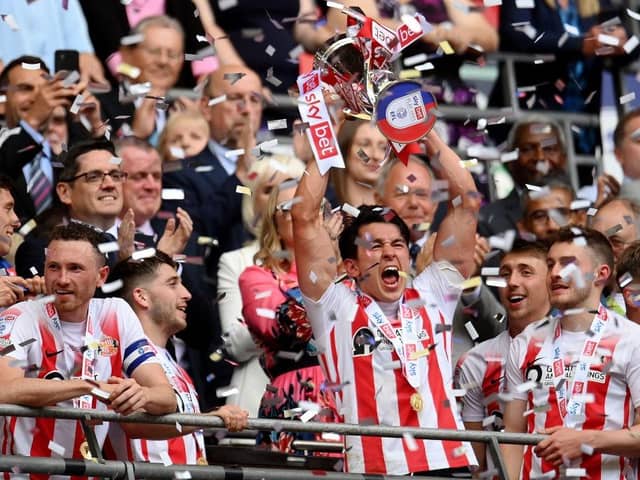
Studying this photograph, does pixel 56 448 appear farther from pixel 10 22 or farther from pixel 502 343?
pixel 10 22

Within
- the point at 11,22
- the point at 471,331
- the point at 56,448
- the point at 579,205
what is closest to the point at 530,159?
the point at 579,205

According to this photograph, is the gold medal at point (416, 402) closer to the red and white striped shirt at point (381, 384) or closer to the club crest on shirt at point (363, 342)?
Answer: the red and white striped shirt at point (381, 384)

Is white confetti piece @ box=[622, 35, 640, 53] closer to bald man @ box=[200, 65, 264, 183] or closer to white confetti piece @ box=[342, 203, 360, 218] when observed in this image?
bald man @ box=[200, 65, 264, 183]

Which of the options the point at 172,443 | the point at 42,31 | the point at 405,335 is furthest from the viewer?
the point at 42,31

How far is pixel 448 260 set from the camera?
29.1ft

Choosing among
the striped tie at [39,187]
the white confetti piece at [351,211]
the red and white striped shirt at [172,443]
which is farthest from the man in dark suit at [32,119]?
the red and white striped shirt at [172,443]

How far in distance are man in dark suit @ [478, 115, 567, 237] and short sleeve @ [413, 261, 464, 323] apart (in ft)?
6.23

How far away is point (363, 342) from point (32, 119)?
2.82m

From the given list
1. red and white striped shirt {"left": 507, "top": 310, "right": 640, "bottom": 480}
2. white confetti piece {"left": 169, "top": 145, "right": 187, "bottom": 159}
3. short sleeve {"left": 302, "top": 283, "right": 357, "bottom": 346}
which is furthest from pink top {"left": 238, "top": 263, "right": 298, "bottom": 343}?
white confetti piece {"left": 169, "top": 145, "right": 187, "bottom": 159}

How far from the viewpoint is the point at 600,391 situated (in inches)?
329

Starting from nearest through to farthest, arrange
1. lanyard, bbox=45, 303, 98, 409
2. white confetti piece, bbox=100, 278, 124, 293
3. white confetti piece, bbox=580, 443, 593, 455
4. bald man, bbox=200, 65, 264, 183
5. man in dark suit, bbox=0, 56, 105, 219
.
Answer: lanyard, bbox=45, 303, 98, 409 < white confetti piece, bbox=580, 443, 593, 455 < white confetti piece, bbox=100, 278, 124, 293 < man in dark suit, bbox=0, 56, 105, 219 < bald man, bbox=200, 65, 264, 183

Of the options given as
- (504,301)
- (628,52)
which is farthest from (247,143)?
(628,52)

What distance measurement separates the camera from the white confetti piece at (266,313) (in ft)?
29.6

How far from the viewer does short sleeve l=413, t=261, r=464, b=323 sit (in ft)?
28.6
